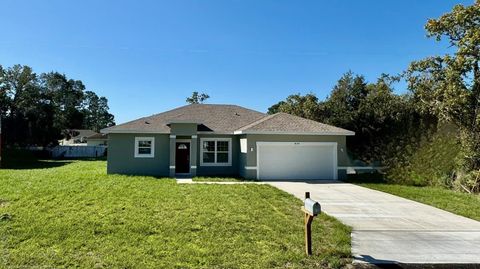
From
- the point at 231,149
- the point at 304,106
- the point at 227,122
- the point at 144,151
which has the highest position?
the point at 304,106

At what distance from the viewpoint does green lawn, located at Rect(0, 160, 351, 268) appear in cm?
598

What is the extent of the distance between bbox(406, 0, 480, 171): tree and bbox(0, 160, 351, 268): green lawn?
1041cm

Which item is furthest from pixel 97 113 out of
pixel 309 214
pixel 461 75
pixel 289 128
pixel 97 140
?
pixel 309 214

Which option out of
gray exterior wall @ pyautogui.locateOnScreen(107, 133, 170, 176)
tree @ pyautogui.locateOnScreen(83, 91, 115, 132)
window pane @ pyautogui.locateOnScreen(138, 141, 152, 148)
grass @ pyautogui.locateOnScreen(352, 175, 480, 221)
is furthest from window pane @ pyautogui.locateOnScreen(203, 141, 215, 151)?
tree @ pyautogui.locateOnScreen(83, 91, 115, 132)

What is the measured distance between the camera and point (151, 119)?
21219 mm

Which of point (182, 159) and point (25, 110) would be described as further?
point (25, 110)

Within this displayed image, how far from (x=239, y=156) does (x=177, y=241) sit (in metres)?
13.6

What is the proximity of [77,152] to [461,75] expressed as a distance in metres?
42.1

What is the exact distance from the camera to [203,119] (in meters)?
22.2

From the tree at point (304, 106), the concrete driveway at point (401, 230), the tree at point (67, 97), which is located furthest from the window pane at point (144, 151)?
the tree at point (67, 97)

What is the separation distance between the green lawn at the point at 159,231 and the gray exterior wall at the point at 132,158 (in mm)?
6661

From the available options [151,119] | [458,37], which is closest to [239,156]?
[151,119]

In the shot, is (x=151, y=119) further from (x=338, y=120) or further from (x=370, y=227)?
(x=370, y=227)

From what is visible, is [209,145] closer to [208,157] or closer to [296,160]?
[208,157]
